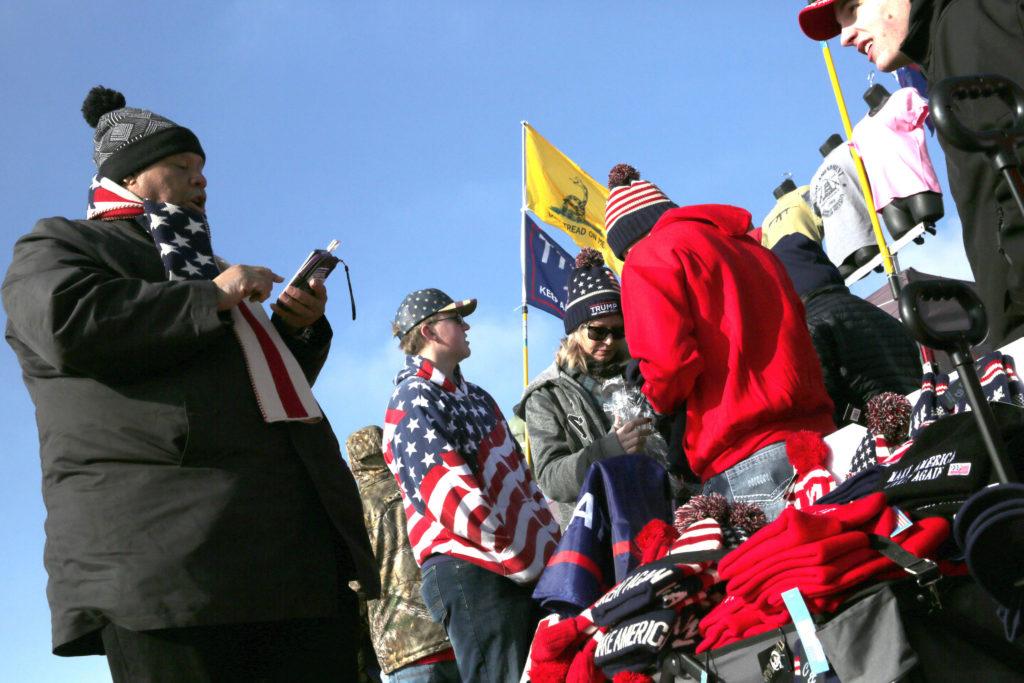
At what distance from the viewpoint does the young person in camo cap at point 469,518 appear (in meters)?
4.27

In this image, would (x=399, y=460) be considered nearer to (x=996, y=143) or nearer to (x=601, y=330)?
(x=601, y=330)

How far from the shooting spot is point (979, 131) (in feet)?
6.91

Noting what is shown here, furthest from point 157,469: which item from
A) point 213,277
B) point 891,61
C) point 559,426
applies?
point 559,426

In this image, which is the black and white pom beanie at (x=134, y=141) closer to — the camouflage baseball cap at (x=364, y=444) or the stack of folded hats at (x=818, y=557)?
the stack of folded hats at (x=818, y=557)

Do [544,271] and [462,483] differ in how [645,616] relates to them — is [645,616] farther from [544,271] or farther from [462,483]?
[544,271]

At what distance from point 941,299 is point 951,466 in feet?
1.10

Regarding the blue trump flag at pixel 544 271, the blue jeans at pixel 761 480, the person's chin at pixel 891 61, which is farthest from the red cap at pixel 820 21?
the blue trump flag at pixel 544 271

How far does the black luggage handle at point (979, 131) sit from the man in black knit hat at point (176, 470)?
1.64 meters

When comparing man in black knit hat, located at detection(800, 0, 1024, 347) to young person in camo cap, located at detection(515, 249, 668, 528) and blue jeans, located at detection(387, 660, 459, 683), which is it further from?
blue jeans, located at detection(387, 660, 459, 683)

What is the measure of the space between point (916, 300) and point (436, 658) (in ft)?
11.7

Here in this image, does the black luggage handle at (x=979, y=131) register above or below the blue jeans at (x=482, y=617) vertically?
above

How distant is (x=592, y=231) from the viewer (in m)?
11.6

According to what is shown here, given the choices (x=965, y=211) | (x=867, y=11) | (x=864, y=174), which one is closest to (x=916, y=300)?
(x=965, y=211)

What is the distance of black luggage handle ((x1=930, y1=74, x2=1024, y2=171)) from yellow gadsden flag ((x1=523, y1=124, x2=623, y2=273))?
859cm
